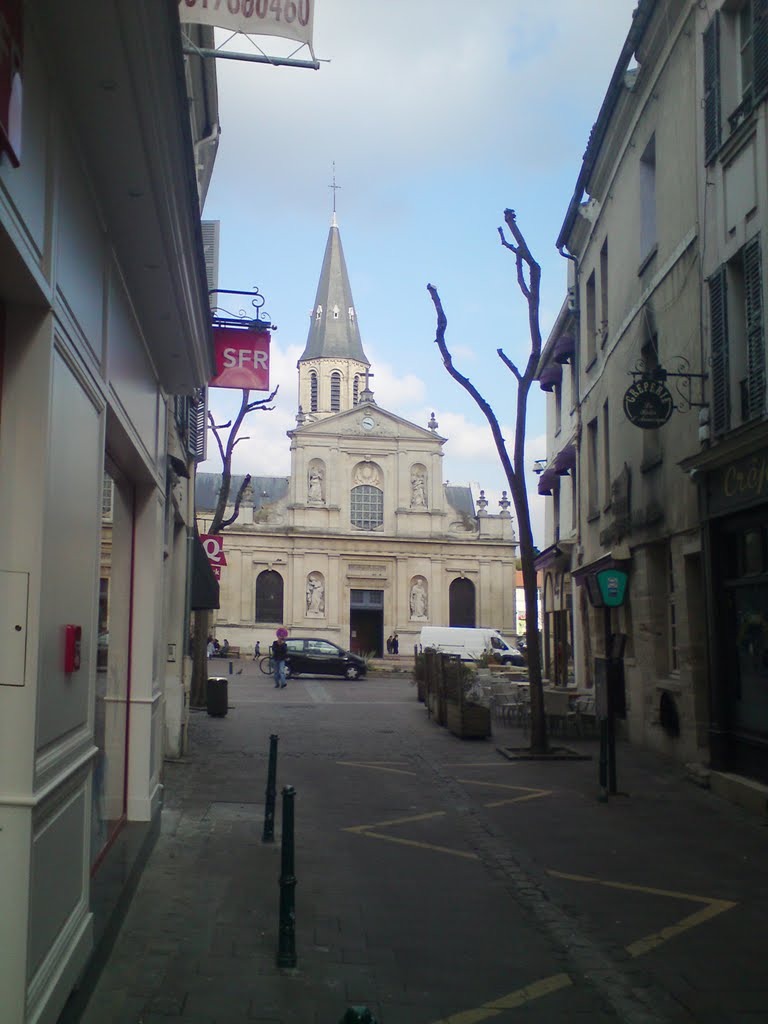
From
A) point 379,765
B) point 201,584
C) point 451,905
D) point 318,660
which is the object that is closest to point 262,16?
point 451,905

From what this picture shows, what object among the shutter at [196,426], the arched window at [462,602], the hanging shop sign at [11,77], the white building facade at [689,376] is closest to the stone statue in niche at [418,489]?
the arched window at [462,602]

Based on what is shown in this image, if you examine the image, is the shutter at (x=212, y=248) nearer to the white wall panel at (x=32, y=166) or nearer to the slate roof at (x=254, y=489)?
the white wall panel at (x=32, y=166)

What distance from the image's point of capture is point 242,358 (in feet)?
48.9

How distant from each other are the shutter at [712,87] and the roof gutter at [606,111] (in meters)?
2.36

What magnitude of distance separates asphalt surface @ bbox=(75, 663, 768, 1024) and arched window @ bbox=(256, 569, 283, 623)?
4830 cm

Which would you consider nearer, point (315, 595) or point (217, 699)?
point (217, 699)

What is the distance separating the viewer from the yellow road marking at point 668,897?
20.8 ft

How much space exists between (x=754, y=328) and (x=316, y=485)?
174 feet

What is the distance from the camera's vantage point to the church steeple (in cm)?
7519

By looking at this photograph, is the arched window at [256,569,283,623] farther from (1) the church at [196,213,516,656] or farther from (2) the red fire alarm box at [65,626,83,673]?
(2) the red fire alarm box at [65,626,83,673]

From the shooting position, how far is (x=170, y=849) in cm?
877

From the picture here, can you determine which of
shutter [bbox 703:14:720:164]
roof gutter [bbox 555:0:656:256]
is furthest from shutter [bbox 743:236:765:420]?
roof gutter [bbox 555:0:656:256]

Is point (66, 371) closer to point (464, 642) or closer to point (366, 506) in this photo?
point (464, 642)

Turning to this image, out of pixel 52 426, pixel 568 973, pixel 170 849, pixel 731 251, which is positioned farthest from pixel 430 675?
pixel 52 426
